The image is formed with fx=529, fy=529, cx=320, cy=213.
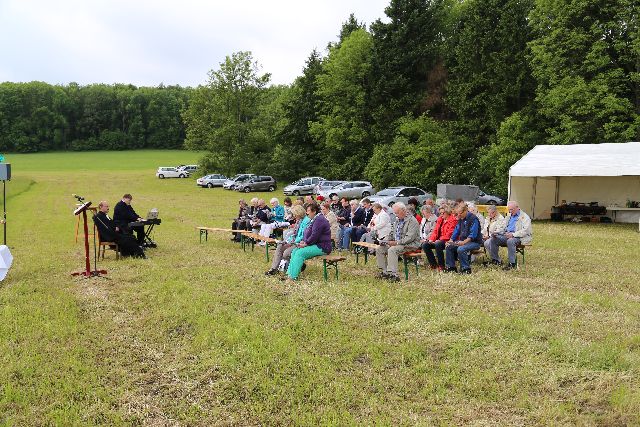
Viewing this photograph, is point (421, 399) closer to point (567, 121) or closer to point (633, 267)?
point (633, 267)

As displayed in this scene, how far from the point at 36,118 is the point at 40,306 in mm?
95421

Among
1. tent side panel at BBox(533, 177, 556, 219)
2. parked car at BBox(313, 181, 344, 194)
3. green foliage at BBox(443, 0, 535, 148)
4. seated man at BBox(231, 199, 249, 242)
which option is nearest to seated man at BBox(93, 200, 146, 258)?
seated man at BBox(231, 199, 249, 242)

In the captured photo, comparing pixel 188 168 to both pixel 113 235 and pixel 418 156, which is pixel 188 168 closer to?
pixel 418 156

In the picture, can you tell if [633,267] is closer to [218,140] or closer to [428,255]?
[428,255]

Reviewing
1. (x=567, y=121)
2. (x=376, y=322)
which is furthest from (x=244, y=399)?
(x=567, y=121)

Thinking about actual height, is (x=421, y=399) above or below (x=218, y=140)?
below

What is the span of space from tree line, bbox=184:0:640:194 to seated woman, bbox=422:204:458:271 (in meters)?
18.8

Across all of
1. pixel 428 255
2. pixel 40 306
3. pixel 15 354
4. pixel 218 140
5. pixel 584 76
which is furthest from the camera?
pixel 218 140

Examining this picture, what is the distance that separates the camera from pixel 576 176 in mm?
18641

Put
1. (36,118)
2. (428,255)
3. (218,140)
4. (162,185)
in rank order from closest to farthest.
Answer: (428,255)
(162,185)
(218,140)
(36,118)

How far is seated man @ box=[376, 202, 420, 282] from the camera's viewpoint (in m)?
8.54

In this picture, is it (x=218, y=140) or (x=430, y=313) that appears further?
(x=218, y=140)

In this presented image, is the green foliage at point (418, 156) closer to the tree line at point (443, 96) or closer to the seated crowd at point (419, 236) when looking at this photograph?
the tree line at point (443, 96)

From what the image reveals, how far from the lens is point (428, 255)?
30.9 feet
